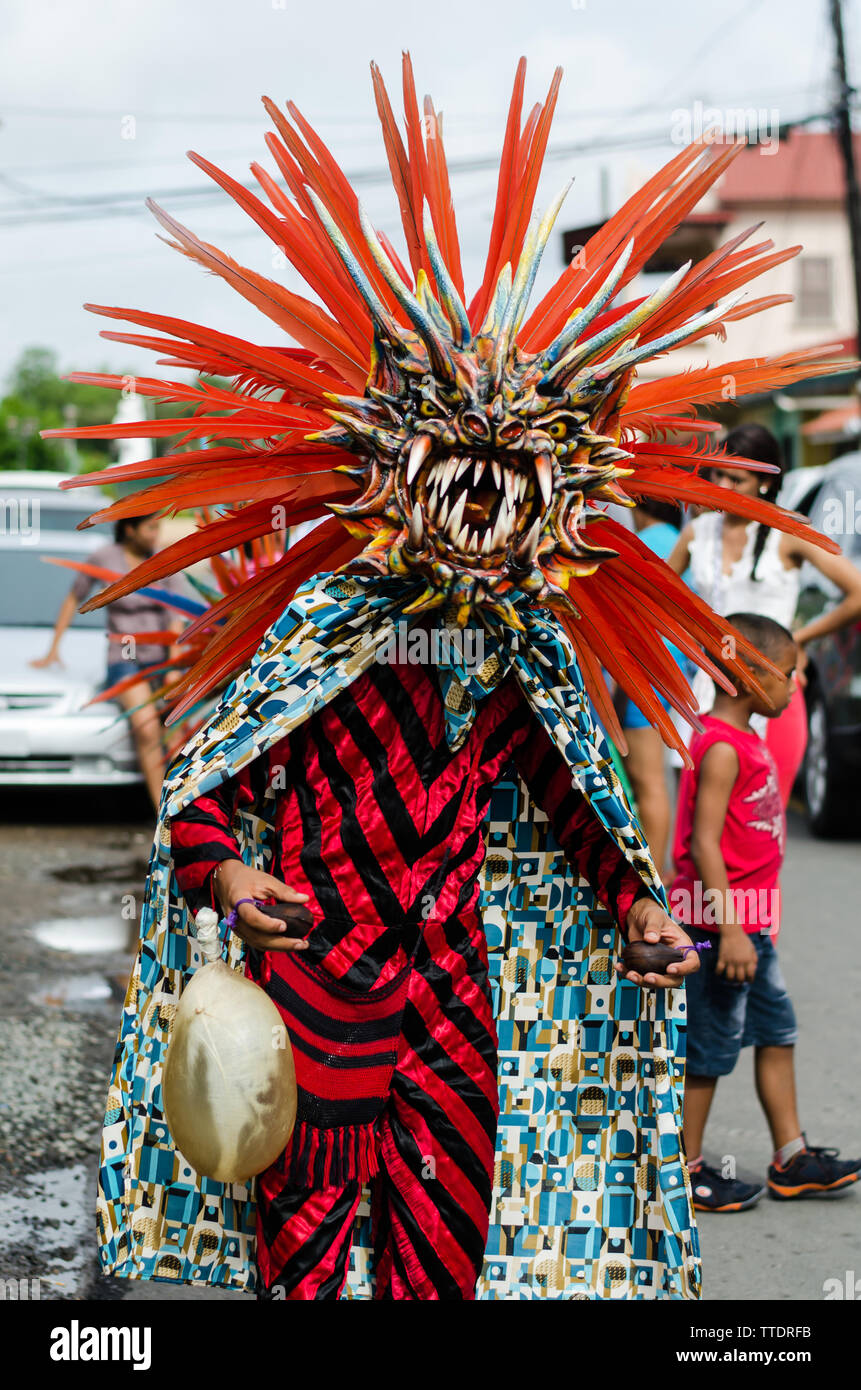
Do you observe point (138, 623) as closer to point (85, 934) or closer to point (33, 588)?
point (85, 934)

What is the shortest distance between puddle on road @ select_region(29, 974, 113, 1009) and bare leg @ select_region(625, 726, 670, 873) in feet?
7.00

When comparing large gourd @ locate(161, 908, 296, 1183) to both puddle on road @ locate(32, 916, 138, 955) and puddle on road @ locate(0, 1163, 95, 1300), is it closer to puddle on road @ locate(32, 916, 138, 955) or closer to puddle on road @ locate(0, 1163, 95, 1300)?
puddle on road @ locate(0, 1163, 95, 1300)

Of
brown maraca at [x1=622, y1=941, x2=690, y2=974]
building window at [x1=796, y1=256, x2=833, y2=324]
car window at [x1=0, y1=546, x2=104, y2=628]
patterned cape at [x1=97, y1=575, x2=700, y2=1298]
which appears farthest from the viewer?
building window at [x1=796, y1=256, x2=833, y2=324]

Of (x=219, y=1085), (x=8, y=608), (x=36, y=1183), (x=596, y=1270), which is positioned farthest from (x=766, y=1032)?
(x=8, y=608)

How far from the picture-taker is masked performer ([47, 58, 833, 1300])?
7.83 ft

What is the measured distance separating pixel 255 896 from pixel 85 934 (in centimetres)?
458

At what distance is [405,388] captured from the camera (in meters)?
2.37

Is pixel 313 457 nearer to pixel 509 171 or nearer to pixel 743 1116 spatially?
pixel 509 171

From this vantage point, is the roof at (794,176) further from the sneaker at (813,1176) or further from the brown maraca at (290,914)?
the brown maraca at (290,914)

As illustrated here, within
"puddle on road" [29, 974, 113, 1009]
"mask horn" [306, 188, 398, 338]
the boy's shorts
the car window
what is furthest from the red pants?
the car window

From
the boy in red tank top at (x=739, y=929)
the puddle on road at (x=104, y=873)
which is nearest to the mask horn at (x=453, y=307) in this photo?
the boy in red tank top at (x=739, y=929)

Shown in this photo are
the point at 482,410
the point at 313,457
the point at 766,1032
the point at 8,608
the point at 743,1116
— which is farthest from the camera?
the point at 8,608

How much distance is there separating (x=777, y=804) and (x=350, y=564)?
2211mm
